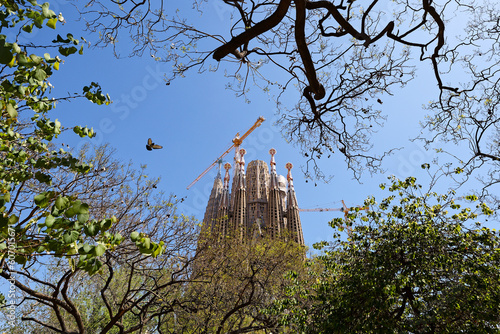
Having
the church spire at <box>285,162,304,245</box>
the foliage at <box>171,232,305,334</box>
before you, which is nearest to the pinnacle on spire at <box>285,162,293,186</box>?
the church spire at <box>285,162,304,245</box>

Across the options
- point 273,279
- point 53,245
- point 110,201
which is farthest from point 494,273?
point 273,279

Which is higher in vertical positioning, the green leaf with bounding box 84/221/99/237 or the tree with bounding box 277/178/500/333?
the tree with bounding box 277/178/500/333

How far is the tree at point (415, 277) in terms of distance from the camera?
4391 millimetres

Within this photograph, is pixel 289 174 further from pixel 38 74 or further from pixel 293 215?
pixel 38 74

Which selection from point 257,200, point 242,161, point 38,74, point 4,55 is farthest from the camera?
point 242,161

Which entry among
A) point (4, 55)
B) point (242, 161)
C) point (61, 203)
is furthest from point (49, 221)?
point (242, 161)

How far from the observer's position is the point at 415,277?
491 cm

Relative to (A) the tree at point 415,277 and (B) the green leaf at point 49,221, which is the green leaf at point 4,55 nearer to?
(B) the green leaf at point 49,221

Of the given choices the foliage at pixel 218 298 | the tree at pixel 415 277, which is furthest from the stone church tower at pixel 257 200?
the tree at pixel 415 277

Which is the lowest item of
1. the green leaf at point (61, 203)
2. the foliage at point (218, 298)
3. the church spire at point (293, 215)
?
the green leaf at point (61, 203)

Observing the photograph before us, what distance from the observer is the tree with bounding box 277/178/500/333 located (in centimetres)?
439

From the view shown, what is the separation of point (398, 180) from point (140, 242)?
569 cm

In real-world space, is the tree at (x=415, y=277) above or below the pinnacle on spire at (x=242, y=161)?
below

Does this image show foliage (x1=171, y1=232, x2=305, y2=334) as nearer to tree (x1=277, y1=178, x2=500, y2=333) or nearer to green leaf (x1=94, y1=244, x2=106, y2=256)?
tree (x1=277, y1=178, x2=500, y2=333)
